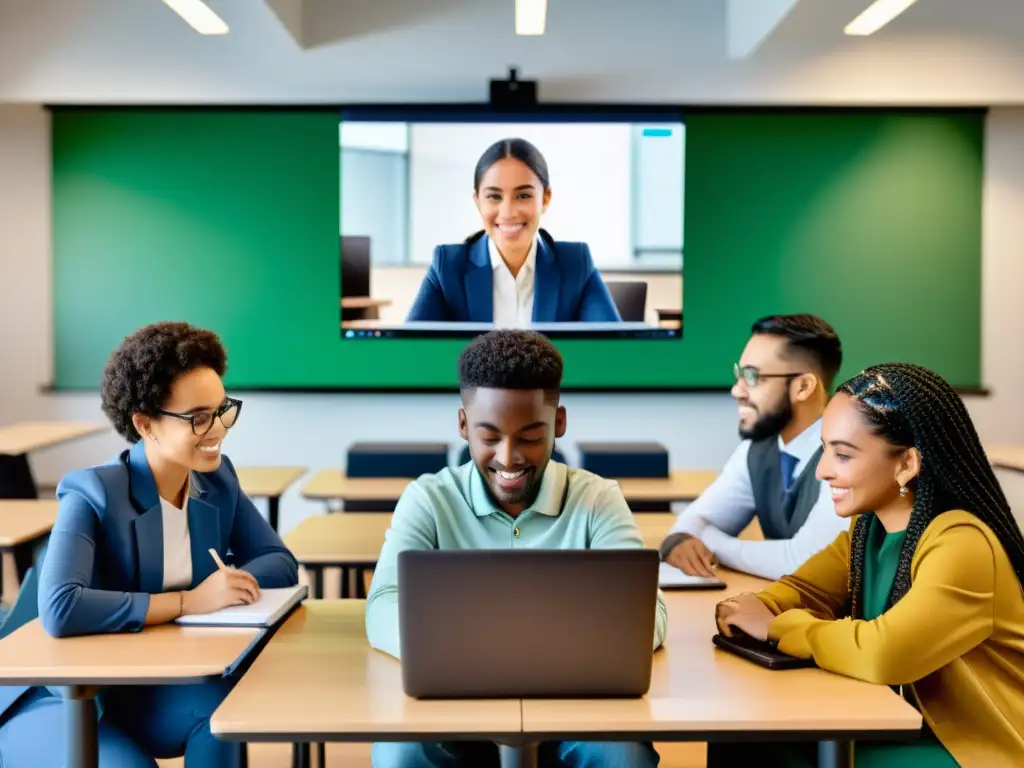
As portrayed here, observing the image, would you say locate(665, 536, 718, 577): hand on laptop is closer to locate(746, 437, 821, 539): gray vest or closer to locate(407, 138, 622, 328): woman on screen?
locate(746, 437, 821, 539): gray vest

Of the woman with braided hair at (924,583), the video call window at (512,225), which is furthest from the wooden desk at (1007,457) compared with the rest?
the woman with braided hair at (924,583)

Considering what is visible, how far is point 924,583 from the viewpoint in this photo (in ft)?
5.22

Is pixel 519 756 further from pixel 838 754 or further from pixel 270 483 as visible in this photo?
pixel 270 483

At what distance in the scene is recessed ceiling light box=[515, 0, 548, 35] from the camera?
4.02 m

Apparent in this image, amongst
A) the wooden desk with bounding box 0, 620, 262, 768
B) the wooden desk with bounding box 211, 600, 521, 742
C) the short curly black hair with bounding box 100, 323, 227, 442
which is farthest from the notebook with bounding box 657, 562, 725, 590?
the short curly black hair with bounding box 100, 323, 227, 442

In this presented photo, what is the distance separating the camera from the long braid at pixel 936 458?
167 centimetres

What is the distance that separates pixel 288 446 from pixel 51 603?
3.59 m

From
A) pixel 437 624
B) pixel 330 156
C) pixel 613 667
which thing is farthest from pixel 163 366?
pixel 330 156

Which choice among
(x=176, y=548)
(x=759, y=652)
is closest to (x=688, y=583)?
(x=759, y=652)

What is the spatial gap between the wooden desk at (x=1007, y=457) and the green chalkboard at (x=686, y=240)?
873mm

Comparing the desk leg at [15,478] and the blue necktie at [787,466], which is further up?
the blue necktie at [787,466]

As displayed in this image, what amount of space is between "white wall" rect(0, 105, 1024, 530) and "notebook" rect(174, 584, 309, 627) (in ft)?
11.1

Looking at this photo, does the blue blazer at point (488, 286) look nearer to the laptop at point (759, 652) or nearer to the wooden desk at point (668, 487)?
the wooden desk at point (668, 487)

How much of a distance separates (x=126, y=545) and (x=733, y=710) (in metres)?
1.20
